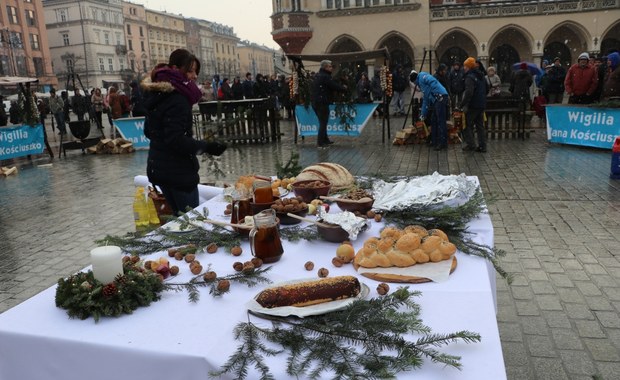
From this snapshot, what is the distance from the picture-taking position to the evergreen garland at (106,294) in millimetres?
1845

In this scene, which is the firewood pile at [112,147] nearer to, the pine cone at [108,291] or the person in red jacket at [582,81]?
the person in red jacket at [582,81]

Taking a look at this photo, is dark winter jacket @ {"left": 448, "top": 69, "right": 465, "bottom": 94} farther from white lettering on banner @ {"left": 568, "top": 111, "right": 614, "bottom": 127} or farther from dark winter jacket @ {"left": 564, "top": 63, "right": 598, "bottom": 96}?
white lettering on banner @ {"left": 568, "top": 111, "right": 614, "bottom": 127}

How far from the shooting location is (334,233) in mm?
2449

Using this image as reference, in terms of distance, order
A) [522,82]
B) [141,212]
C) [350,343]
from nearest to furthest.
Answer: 1. [350,343]
2. [141,212]
3. [522,82]

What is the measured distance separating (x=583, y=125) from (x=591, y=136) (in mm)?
325

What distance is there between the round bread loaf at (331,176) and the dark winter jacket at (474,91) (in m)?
7.89

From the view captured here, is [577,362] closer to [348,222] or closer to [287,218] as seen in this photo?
[348,222]

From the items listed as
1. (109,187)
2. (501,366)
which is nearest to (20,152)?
(109,187)

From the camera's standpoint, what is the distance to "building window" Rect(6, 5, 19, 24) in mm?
63381

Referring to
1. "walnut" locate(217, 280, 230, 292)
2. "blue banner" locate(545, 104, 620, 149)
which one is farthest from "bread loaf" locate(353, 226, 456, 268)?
"blue banner" locate(545, 104, 620, 149)

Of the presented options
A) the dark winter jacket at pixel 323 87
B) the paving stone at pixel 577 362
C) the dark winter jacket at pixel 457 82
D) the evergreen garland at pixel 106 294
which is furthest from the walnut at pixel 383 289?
the dark winter jacket at pixel 457 82

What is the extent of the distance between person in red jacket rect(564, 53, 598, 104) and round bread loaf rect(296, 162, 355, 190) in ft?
35.3

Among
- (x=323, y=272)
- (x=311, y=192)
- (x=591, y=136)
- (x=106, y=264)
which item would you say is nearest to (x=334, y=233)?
(x=323, y=272)

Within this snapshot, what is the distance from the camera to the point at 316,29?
33.3m
